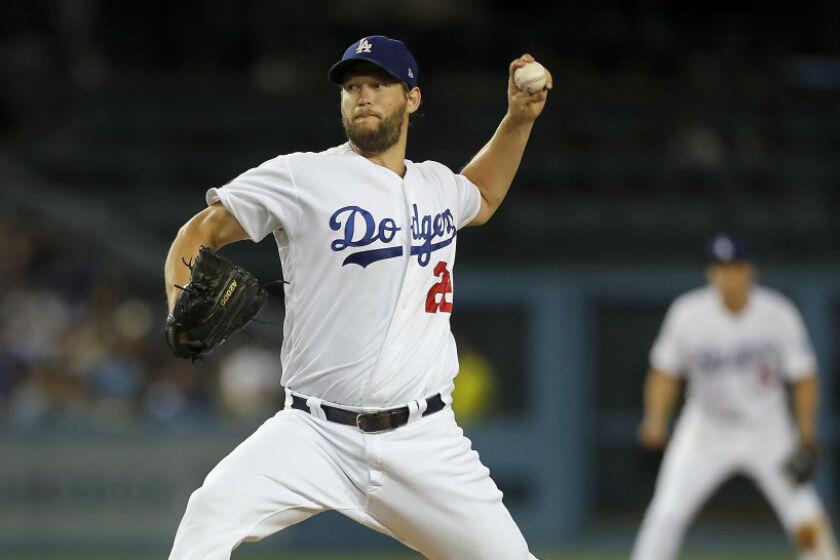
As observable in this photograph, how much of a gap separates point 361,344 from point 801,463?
3.62 meters

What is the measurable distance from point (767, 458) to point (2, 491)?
5.13 m

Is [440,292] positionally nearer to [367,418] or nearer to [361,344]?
Answer: [361,344]

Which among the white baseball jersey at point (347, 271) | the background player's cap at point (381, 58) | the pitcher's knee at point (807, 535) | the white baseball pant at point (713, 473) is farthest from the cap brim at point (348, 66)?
the pitcher's knee at point (807, 535)

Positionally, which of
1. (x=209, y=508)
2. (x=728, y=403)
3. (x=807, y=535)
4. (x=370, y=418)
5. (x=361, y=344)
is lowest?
(x=807, y=535)

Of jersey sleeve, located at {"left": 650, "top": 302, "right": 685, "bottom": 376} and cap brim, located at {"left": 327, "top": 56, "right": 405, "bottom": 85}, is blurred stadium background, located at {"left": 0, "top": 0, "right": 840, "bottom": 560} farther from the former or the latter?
cap brim, located at {"left": 327, "top": 56, "right": 405, "bottom": 85}

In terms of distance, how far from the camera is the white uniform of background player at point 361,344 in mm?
4012

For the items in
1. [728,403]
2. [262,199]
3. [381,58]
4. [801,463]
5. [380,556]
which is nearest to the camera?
[262,199]

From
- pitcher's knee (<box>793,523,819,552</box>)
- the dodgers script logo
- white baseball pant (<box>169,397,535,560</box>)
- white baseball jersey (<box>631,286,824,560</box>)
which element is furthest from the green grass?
the dodgers script logo

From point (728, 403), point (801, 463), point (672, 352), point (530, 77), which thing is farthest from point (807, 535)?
point (530, 77)

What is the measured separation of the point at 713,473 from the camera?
7012 mm

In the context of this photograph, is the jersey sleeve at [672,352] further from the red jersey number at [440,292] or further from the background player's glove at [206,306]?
the background player's glove at [206,306]

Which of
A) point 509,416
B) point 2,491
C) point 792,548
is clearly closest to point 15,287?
point 2,491

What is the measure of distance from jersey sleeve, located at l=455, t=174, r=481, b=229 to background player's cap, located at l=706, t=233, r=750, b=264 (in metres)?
2.78

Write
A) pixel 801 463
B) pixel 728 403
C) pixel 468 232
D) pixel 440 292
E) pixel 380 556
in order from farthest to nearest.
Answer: pixel 468 232, pixel 380 556, pixel 728 403, pixel 801 463, pixel 440 292
